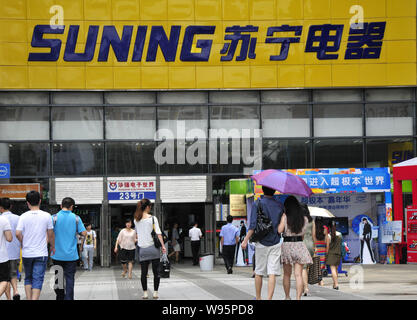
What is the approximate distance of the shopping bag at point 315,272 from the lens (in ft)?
52.5

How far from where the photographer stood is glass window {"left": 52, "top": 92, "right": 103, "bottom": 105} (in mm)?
28547

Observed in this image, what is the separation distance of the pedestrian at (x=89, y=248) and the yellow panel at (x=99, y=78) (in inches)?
219

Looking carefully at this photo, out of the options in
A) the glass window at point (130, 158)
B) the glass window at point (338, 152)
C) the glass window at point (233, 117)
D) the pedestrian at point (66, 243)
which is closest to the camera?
the pedestrian at point (66, 243)

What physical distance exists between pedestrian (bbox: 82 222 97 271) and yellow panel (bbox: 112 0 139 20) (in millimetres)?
7933

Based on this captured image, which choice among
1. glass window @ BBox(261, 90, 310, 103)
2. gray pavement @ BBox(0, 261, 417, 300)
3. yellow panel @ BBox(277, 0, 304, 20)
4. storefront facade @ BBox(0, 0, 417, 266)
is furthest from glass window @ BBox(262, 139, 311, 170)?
gray pavement @ BBox(0, 261, 417, 300)

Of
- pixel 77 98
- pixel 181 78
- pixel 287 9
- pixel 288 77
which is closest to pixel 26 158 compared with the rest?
pixel 77 98

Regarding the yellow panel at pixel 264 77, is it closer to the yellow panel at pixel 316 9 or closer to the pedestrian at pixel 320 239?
the yellow panel at pixel 316 9

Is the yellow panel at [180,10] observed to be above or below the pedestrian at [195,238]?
above

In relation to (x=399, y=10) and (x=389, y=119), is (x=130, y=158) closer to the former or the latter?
(x=389, y=119)

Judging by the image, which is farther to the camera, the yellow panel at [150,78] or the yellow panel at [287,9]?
the yellow panel at [287,9]

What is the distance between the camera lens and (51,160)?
92.6 ft

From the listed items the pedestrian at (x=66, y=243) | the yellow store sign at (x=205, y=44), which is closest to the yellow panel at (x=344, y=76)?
the yellow store sign at (x=205, y=44)
